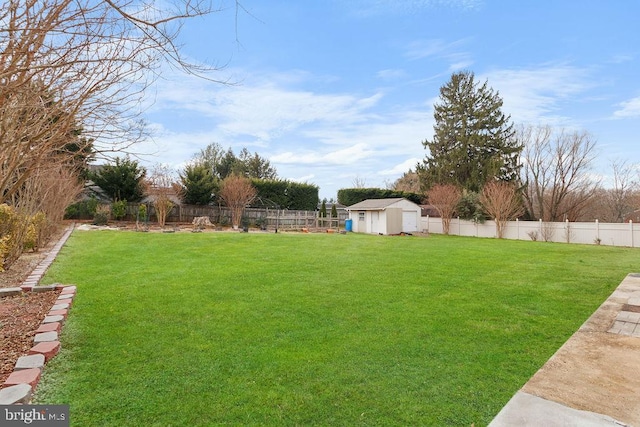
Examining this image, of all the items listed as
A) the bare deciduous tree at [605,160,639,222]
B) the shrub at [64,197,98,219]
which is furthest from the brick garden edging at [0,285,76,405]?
the bare deciduous tree at [605,160,639,222]

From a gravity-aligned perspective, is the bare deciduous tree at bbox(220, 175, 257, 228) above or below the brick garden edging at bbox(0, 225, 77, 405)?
above

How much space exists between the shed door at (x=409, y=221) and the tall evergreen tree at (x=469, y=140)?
6693 mm

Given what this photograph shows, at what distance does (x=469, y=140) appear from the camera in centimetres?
2677

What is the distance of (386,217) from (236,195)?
8.98 metres

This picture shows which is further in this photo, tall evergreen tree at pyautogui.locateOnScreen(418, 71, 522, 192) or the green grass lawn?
tall evergreen tree at pyautogui.locateOnScreen(418, 71, 522, 192)

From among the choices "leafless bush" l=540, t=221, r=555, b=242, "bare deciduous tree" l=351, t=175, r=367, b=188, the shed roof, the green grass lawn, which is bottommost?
the green grass lawn

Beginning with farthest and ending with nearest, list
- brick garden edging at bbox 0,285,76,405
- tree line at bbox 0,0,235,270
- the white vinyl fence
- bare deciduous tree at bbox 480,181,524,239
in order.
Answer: bare deciduous tree at bbox 480,181,524,239 < the white vinyl fence < brick garden edging at bbox 0,285,76,405 < tree line at bbox 0,0,235,270

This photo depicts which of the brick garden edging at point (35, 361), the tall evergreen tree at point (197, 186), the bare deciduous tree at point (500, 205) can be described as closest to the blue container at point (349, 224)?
the bare deciduous tree at point (500, 205)

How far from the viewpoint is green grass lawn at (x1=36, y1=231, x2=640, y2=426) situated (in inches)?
78.2

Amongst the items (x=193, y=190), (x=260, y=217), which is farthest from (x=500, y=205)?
(x=193, y=190)

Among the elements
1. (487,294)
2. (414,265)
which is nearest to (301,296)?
(487,294)

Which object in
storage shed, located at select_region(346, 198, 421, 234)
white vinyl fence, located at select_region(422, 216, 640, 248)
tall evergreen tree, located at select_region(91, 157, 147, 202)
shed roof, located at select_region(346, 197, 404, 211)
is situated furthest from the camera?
shed roof, located at select_region(346, 197, 404, 211)

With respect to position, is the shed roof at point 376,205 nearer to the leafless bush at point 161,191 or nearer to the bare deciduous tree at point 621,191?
the leafless bush at point 161,191

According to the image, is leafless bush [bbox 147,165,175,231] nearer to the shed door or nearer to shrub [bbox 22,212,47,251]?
shrub [bbox 22,212,47,251]
